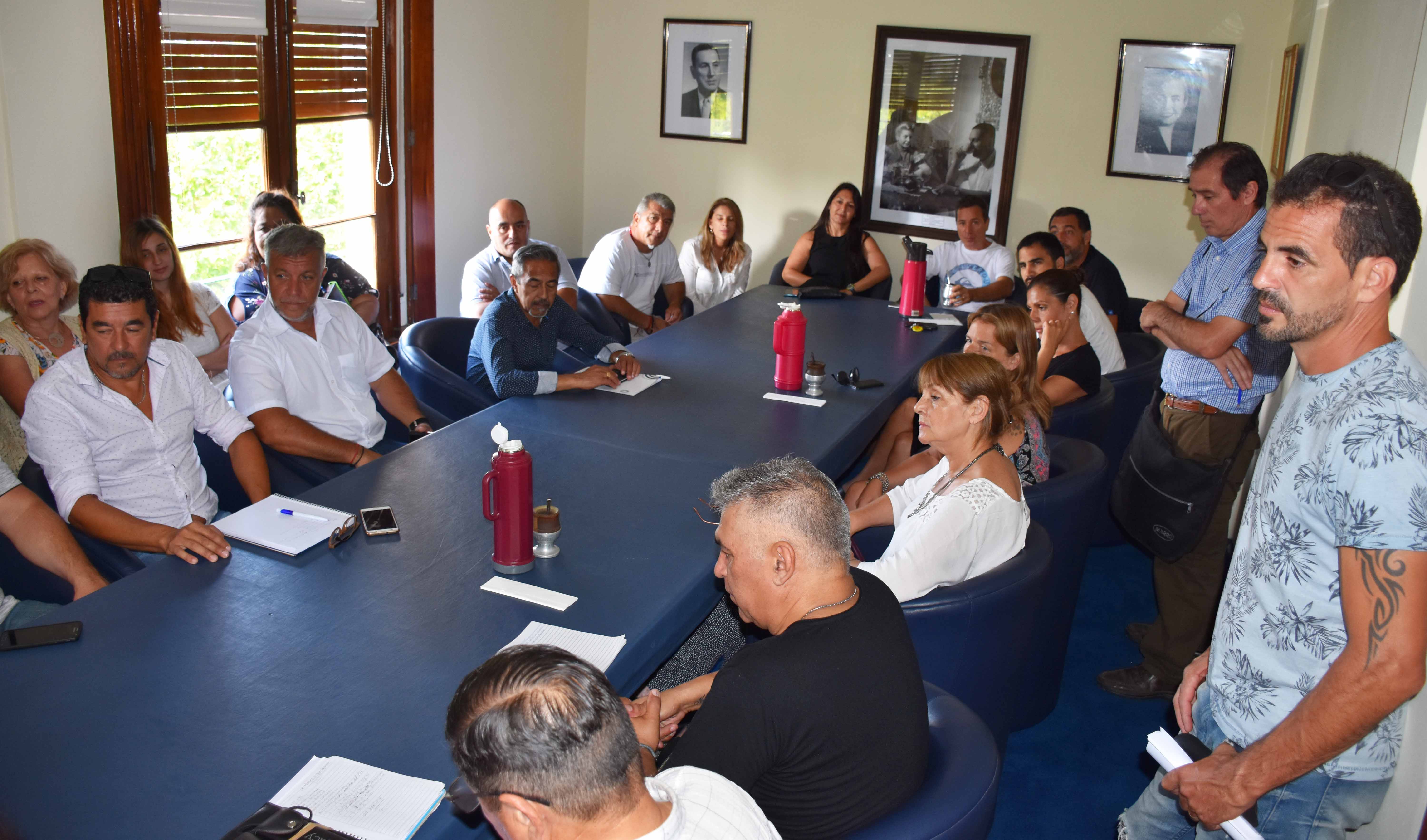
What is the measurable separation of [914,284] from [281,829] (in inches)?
154

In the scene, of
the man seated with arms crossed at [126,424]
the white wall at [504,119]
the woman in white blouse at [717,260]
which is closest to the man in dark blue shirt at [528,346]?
the man seated with arms crossed at [126,424]

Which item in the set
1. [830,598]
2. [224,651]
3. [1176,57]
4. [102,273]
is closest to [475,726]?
[830,598]

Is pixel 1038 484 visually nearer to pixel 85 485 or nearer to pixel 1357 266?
pixel 1357 266

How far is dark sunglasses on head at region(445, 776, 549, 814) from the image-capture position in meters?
1.12

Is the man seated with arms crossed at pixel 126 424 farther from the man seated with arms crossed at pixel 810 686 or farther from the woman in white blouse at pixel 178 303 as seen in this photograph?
the man seated with arms crossed at pixel 810 686

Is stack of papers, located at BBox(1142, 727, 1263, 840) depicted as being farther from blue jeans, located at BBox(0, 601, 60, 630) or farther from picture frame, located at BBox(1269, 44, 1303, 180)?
picture frame, located at BBox(1269, 44, 1303, 180)

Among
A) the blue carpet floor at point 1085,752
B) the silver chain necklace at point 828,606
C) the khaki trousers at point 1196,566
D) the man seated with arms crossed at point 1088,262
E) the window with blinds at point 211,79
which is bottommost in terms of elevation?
the blue carpet floor at point 1085,752

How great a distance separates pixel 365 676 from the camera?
1639 mm

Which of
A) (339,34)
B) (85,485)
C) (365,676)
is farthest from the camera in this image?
(339,34)

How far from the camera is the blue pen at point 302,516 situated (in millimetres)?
2166

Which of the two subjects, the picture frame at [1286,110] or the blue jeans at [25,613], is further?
the picture frame at [1286,110]

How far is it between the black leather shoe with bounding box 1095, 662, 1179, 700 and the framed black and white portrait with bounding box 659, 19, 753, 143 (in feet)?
14.7

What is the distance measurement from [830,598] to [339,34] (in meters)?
4.57

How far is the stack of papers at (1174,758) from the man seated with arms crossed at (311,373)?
84.5 inches
